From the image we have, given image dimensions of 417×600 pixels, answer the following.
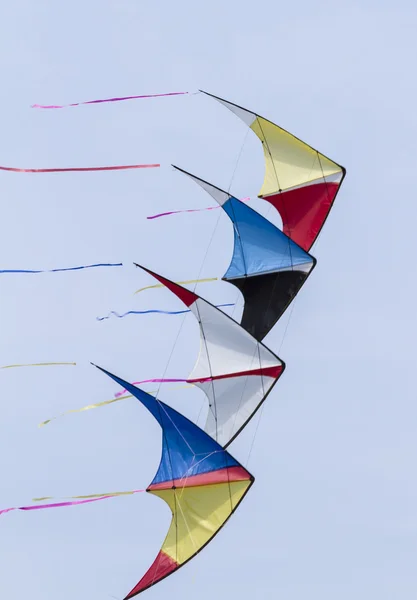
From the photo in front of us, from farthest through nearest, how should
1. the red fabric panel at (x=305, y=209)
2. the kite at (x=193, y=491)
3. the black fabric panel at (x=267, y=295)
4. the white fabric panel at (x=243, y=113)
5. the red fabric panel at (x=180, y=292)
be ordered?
1. the red fabric panel at (x=305, y=209)
2. the black fabric panel at (x=267, y=295)
3. the white fabric panel at (x=243, y=113)
4. the kite at (x=193, y=491)
5. the red fabric panel at (x=180, y=292)

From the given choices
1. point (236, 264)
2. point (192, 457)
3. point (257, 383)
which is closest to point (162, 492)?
point (192, 457)

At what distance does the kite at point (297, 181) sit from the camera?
50.5m

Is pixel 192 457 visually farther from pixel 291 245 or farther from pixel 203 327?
pixel 291 245

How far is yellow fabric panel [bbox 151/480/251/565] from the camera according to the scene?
152ft

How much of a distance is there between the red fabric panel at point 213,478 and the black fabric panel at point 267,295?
16.7 ft

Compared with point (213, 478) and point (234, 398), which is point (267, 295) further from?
point (213, 478)

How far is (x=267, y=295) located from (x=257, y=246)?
5.22 ft

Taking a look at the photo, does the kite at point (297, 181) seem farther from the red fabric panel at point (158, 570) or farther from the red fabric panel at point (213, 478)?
the red fabric panel at point (158, 570)

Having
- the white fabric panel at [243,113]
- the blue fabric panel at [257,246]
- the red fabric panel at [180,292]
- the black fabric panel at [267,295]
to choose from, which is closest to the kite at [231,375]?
the red fabric panel at [180,292]

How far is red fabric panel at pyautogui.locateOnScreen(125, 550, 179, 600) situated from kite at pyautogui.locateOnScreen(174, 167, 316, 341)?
25.1ft

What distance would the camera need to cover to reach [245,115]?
163 ft

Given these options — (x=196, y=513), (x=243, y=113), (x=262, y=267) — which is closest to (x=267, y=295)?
(x=262, y=267)

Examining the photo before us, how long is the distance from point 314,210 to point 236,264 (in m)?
3.34

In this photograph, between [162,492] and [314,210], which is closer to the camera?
[162,492]
